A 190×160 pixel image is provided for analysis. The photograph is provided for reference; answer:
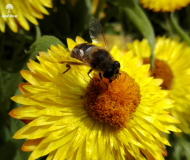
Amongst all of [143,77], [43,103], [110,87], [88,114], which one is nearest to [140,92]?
[143,77]

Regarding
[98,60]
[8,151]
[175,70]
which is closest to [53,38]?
[98,60]

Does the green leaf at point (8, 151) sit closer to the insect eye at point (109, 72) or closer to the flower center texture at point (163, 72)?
Result: the insect eye at point (109, 72)

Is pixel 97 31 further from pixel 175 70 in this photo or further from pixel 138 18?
pixel 175 70

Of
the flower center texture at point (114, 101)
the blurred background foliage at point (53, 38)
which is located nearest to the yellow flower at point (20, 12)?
the blurred background foliage at point (53, 38)

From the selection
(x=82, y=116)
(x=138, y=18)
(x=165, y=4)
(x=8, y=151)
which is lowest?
(x=8, y=151)

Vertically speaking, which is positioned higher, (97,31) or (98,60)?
(97,31)
